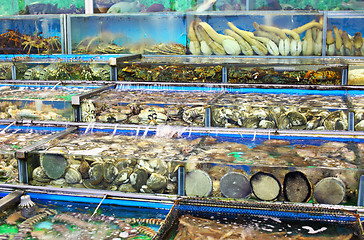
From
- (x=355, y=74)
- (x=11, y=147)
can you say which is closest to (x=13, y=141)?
(x=11, y=147)

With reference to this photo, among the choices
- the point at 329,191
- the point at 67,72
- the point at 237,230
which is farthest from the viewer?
the point at 67,72

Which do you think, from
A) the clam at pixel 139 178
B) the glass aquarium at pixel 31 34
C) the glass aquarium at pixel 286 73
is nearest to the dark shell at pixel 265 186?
the clam at pixel 139 178

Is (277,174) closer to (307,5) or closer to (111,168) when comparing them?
(111,168)

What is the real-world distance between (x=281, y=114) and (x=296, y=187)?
107cm

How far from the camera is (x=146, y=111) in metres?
2.83

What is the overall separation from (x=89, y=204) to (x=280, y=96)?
72.6 inches

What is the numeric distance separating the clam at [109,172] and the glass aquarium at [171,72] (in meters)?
1.94

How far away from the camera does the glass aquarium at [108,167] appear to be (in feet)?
5.82

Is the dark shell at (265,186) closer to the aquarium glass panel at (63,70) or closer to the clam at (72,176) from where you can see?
the clam at (72,176)

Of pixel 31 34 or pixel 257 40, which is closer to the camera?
pixel 257 40

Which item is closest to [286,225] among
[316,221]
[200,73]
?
Answer: [316,221]

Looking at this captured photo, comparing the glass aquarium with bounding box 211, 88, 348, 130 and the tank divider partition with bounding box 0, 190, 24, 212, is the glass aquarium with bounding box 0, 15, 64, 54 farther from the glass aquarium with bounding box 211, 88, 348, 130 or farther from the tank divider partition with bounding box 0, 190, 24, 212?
the tank divider partition with bounding box 0, 190, 24, 212

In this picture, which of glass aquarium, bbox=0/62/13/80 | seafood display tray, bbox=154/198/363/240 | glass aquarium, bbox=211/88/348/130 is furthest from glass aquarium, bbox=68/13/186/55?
seafood display tray, bbox=154/198/363/240

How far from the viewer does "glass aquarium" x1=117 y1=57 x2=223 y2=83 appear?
362cm
